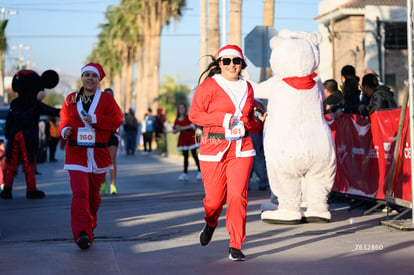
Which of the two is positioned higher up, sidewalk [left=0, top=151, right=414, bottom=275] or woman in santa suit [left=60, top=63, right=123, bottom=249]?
woman in santa suit [left=60, top=63, right=123, bottom=249]

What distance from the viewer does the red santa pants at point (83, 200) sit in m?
8.30

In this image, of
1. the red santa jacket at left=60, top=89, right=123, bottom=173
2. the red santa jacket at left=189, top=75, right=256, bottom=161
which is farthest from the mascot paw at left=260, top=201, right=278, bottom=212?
the red santa jacket at left=189, top=75, right=256, bottom=161

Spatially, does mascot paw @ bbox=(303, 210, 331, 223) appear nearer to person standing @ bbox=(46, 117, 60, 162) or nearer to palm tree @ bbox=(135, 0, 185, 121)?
person standing @ bbox=(46, 117, 60, 162)

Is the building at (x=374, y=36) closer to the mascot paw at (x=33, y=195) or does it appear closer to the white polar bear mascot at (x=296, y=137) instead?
the mascot paw at (x=33, y=195)

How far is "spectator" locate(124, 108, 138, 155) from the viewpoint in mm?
34062

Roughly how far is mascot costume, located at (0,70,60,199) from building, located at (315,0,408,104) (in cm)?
3682

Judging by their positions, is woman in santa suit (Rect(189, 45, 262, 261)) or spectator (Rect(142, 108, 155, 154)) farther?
spectator (Rect(142, 108, 155, 154))

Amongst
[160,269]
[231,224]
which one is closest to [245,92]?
[231,224]

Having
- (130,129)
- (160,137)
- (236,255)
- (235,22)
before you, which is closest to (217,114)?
(236,255)

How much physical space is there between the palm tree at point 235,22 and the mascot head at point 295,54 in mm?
13972

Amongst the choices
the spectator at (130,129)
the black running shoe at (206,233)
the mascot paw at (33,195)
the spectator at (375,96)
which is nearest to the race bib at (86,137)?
the black running shoe at (206,233)

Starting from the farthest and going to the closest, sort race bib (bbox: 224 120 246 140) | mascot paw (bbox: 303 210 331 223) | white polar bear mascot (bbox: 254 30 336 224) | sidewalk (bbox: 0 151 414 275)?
1. mascot paw (bbox: 303 210 331 223)
2. white polar bear mascot (bbox: 254 30 336 224)
3. race bib (bbox: 224 120 246 140)
4. sidewalk (bbox: 0 151 414 275)

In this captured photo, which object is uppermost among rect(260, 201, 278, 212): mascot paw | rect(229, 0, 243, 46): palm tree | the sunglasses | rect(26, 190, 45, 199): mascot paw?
rect(229, 0, 243, 46): palm tree

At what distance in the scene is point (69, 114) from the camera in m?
8.72
